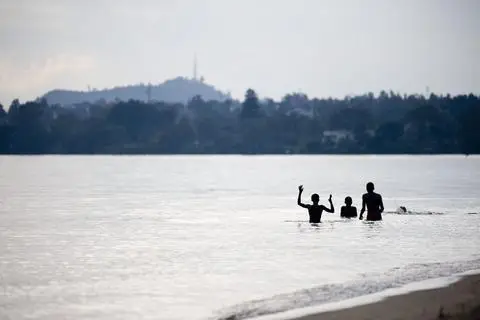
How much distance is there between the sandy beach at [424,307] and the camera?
16.5 meters

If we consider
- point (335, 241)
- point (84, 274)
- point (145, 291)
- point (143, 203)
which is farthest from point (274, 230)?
point (143, 203)

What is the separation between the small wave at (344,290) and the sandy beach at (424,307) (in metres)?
1.43

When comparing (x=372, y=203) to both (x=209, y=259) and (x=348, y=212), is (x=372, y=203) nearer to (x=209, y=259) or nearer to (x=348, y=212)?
(x=348, y=212)

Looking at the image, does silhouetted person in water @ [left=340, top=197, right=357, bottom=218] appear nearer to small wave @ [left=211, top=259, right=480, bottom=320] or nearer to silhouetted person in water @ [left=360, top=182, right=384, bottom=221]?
silhouetted person in water @ [left=360, top=182, right=384, bottom=221]

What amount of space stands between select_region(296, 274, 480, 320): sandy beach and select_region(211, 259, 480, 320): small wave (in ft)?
4.69

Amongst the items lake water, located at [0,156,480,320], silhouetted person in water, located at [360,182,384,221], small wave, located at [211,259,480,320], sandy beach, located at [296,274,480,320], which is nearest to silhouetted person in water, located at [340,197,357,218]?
lake water, located at [0,156,480,320]

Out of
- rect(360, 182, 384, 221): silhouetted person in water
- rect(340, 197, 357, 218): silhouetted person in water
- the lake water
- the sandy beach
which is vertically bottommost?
the lake water

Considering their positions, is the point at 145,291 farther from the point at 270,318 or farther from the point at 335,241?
the point at 335,241

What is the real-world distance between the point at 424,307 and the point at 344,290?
3926 mm

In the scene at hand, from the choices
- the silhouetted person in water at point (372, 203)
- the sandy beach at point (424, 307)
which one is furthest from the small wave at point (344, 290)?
the silhouetted person in water at point (372, 203)

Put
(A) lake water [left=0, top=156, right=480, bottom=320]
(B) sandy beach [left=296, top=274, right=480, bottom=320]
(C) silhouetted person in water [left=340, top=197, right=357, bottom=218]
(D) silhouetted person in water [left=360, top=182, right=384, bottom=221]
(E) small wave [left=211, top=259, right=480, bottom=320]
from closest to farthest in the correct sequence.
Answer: (B) sandy beach [left=296, top=274, right=480, bottom=320]
(E) small wave [left=211, top=259, right=480, bottom=320]
(A) lake water [left=0, top=156, right=480, bottom=320]
(D) silhouetted person in water [left=360, top=182, right=384, bottom=221]
(C) silhouetted person in water [left=340, top=197, right=357, bottom=218]

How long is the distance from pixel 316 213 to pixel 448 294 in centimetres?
1868

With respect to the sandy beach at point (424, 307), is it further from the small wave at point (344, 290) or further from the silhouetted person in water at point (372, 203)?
the silhouetted person in water at point (372, 203)

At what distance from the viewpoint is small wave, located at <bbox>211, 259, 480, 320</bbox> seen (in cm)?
1928
